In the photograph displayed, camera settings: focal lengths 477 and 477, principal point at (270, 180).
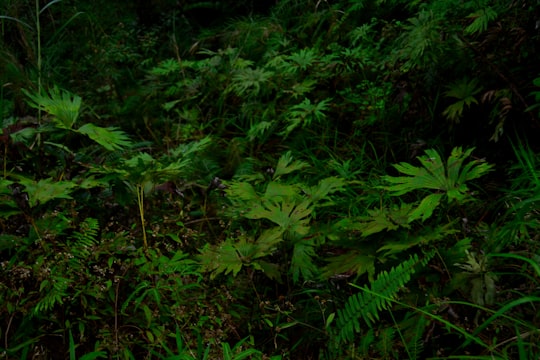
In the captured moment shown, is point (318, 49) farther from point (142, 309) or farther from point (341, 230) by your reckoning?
point (142, 309)

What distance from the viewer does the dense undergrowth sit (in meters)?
1.54

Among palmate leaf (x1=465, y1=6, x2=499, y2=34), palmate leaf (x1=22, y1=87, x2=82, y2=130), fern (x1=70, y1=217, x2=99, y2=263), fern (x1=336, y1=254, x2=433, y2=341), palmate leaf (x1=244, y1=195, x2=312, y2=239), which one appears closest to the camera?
fern (x1=336, y1=254, x2=433, y2=341)

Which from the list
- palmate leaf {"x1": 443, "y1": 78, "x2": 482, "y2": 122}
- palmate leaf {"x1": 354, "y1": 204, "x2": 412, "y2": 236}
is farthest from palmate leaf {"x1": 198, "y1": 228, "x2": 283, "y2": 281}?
palmate leaf {"x1": 443, "y1": 78, "x2": 482, "y2": 122}

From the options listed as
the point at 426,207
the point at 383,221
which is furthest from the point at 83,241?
the point at 426,207

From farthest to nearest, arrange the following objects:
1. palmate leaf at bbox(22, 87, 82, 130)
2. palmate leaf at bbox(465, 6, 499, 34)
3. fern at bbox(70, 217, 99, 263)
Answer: palmate leaf at bbox(465, 6, 499, 34)
palmate leaf at bbox(22, 87, 82, 130)
fern at bbox(70, 217, 99, 263)

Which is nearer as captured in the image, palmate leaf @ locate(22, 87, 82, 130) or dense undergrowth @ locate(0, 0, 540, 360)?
dense undergrowth @ locate(0, 0, 540, 360)

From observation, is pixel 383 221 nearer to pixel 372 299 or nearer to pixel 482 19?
pixel 372 299

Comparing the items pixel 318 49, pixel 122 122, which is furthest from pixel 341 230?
pixel 122 122

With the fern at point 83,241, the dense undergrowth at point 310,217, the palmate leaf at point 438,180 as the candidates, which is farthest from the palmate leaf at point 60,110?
the palmate leaf at point 438,180

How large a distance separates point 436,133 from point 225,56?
2.09 meters

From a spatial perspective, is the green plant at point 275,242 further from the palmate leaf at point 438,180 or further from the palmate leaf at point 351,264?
the palmate leaf at point 438,180

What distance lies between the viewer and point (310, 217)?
6.47 ft

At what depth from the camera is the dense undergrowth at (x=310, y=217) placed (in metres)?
1.54

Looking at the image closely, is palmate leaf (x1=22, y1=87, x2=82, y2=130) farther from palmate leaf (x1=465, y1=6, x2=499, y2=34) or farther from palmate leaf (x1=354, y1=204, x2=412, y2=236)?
palmate leaf (x1=465, y1=6, x2=499, y2=34)
